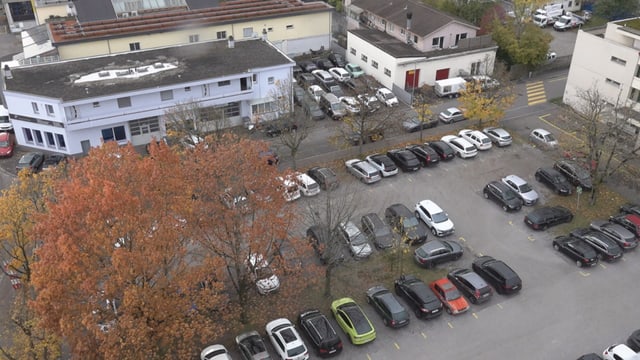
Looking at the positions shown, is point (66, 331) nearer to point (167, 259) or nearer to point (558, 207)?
point (167, 259)

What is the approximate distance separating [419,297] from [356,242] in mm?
5996

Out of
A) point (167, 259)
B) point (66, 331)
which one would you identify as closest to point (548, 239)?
point (167, 259)

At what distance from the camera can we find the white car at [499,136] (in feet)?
156

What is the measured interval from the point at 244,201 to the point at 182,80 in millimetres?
23587

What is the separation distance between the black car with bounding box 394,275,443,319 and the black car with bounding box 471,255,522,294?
13.4 feet

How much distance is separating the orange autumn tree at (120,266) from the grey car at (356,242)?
1189 cm

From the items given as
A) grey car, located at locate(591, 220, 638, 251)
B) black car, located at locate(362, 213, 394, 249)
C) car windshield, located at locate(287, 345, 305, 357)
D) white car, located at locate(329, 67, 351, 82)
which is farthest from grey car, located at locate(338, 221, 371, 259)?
white car, located at locate(329, 67, 351, 82)

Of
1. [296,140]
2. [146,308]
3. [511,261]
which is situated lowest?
[511,261]

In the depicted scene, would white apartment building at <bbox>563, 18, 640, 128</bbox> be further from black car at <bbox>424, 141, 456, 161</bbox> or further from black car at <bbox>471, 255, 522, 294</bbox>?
black car at <bbox>471, 255, 522, 294</bbox>

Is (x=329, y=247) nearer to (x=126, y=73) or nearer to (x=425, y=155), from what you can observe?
(x=425, y=155)

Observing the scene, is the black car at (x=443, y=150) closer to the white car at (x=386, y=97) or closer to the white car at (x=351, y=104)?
the white car at (x=351, y=104)

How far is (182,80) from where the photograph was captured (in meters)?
47.0

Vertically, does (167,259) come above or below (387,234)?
above

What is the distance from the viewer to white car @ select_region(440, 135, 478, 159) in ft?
151
